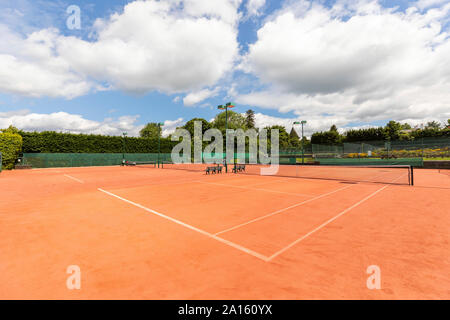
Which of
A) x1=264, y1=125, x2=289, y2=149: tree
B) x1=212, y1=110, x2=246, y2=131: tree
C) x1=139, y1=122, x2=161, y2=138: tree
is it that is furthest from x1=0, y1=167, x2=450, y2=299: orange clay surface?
x1=139, y1=122, x2=161, y2=138: tree

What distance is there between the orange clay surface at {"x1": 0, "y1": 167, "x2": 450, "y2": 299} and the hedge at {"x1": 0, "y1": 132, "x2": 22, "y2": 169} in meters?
24.7

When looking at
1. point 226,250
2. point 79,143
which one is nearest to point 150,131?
point 79,143

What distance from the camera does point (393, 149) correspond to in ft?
105

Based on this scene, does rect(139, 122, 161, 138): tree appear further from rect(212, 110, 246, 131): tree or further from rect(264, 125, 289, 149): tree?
rect(264, 125, 289, 149): tree

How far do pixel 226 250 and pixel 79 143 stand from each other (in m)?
39.4

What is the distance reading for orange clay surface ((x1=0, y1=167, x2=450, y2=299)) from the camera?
3.08 metres

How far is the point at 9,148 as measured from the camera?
990 inches

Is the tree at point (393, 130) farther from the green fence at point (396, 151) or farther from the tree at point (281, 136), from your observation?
the green fence at point (396, 151)

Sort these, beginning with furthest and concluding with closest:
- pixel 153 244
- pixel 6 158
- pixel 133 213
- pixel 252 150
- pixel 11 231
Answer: pixel 252 150 < pixel 6 158 < pixel 133 213 < pixel 11 231 < pixel 153 244

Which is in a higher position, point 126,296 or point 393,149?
point 393,149

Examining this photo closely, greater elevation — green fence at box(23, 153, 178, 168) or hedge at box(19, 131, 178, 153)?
hedge at box(19, 131, 178, 153)

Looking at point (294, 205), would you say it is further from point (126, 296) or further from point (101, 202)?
point (101, 202)
